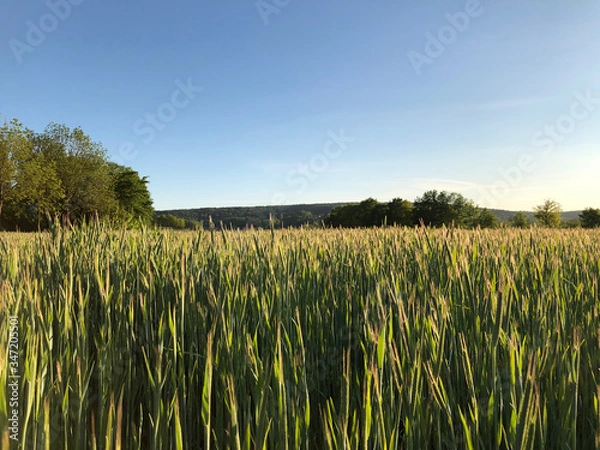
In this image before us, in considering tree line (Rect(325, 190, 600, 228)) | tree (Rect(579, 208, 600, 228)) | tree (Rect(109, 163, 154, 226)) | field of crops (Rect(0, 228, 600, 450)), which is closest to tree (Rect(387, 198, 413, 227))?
tree line (Rect(325, 190, 600, 228))

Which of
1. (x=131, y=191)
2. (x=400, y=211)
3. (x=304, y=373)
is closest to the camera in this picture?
(x=304, y=373)

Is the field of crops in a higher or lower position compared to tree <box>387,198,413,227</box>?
lower

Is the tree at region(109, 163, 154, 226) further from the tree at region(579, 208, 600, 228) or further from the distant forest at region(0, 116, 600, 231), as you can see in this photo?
the tree at region(579, 208, 600, 228)

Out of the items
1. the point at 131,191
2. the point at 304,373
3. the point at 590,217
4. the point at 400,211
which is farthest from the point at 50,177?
the point at 590,217

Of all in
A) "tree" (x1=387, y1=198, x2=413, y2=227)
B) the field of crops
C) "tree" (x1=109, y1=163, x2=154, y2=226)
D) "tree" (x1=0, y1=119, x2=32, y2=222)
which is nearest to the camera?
the field of crops

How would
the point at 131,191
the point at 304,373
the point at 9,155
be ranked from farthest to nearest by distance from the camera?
the point at 131,191 < the point at 9,155 < the point at 304,373

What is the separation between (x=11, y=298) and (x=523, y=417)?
1562 millimetres

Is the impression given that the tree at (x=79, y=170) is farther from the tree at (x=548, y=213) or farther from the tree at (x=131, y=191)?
the tree at (x=548, y=213)

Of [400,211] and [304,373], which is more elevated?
[400,211]

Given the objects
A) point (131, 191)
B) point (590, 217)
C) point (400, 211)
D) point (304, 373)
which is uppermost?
point (131, 191)

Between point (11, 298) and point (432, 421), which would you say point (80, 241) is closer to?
point (11, 298)

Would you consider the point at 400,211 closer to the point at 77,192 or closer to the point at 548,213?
the point at 548,213

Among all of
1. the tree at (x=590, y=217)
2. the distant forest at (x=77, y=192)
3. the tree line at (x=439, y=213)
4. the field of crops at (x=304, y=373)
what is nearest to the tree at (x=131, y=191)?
the distant forest at (x=77, y=192)

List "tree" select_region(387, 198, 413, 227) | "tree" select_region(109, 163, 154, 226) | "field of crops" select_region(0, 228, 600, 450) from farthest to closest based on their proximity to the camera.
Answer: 1. "tree" select_region(387, 198, 413, 227)
2. "tree" select_region(109, 163, 154, 226)
3. "field of crops" select_region(0, 228, 600, 450)
